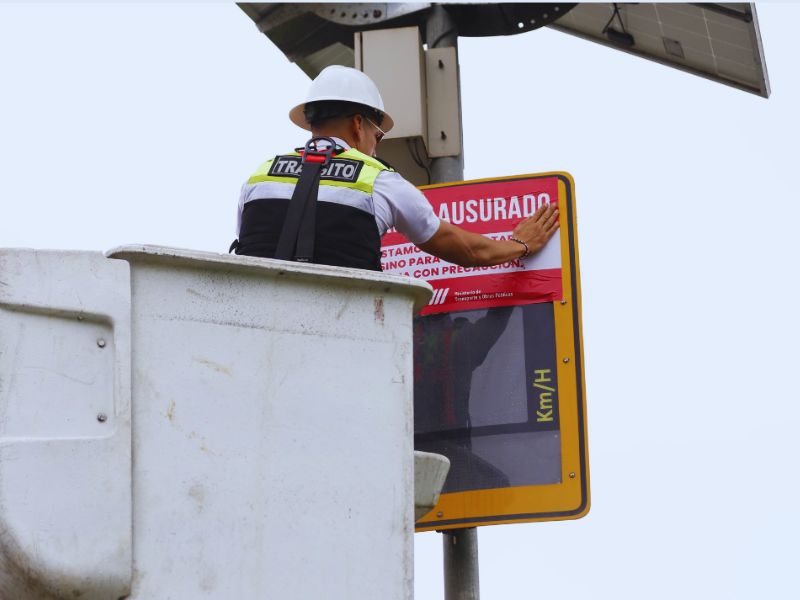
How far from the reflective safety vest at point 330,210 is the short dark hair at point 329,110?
1.64 feet

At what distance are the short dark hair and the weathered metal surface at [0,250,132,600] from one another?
6.24ft

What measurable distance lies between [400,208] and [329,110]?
69 cm

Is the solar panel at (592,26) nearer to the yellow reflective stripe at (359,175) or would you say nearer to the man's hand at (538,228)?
the man's hand at (538,228)

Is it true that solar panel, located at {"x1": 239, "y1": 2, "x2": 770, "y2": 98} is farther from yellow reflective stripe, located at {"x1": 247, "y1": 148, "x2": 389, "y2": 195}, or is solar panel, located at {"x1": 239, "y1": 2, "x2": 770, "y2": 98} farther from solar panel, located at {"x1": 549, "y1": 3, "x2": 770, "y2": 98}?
yellow reflective stripe, located at {"x1": 247, "y1": 148, "x2": 389, "y2": 195}

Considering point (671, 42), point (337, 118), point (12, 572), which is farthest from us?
point (671, 42)

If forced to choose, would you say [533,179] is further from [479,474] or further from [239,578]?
[239,578]

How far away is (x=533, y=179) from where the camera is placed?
21.2ft

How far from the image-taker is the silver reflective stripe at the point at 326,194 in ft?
17.1

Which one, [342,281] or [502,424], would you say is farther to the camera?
[502,424]

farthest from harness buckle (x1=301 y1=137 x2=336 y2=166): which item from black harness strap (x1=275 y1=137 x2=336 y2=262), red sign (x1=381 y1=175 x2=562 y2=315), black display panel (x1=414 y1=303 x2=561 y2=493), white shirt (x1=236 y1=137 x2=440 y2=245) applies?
black display panel (x1=414 y1=303 x2=561 y2=493)

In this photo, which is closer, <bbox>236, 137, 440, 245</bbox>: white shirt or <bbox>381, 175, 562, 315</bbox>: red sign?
<bbox>236, 137, 440, 245</bbox>: white shirt

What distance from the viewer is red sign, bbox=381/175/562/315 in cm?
632

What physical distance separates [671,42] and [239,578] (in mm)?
4846

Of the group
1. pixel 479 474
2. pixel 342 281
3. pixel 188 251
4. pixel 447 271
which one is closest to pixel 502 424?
pixel 479 474
